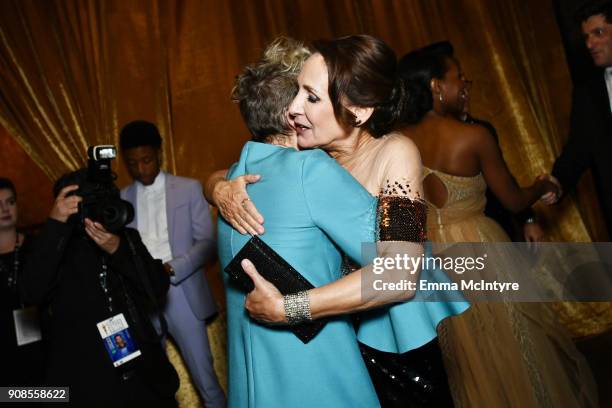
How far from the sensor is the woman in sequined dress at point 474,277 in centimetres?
253

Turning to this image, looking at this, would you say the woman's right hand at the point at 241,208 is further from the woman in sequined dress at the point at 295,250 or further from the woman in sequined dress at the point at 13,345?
the woman in sequined dress at the point at 13,345

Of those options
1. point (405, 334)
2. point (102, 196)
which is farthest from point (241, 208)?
point (102, 196)

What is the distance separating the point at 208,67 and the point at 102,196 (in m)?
2.08

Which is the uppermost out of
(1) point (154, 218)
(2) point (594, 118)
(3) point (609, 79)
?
(3) point (609, 79)

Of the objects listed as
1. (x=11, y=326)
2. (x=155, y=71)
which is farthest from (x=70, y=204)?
(x=155, y=71)

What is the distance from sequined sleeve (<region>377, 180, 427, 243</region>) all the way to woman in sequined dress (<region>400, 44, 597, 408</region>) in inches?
44.0

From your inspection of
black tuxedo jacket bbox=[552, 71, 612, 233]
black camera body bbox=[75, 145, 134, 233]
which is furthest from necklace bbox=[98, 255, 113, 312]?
black tuxedo jacket bbox=[552, 71, 612, 233]

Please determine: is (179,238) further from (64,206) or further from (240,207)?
(240,207)

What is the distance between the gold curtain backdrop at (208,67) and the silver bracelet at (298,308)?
2875 mm

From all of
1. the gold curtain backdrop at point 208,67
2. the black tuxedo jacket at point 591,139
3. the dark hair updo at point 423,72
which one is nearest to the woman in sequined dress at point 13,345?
the gold curtain backdrop at point 208,67

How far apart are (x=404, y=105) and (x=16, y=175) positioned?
3.59 m

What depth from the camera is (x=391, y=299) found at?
56.5 inches

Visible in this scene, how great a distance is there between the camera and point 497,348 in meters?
2.56

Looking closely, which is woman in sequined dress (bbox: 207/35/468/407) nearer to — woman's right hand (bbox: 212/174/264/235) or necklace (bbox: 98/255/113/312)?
woman's right hand (bbox: 212/174/264/235)
